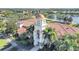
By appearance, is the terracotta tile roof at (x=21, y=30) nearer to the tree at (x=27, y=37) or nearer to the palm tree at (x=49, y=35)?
the tree at (x=27, y=37)

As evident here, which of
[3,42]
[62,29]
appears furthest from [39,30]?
[3,42]

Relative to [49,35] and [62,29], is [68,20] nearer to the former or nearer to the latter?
[62,29]

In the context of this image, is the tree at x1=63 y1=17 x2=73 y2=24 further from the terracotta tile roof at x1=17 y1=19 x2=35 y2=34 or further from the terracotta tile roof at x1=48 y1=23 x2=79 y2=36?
the terracotta tile roof at x1=17 y1=19 x2=35 y2=34

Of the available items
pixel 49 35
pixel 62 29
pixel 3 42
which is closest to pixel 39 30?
pixel 49 35

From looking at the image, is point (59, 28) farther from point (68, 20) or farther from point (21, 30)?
point (21, 30)

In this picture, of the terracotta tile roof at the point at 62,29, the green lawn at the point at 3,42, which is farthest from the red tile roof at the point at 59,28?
the green lawn at the point at 3,42

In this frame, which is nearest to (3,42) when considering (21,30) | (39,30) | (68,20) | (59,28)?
(21,30)

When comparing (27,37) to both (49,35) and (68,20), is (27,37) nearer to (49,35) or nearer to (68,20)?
(49,35)

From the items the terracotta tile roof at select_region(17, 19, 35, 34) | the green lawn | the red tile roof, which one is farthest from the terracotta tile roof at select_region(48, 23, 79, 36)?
the green lawn

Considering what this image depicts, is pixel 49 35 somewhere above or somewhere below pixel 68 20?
below

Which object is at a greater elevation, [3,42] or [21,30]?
[21,30]
